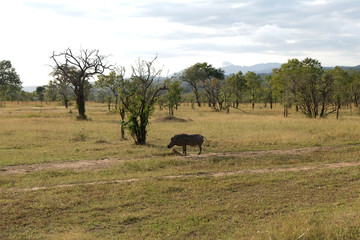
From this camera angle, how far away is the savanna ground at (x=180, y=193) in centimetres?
664

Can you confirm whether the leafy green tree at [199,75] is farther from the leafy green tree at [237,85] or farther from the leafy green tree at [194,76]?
the leafy green tree at [237,85]

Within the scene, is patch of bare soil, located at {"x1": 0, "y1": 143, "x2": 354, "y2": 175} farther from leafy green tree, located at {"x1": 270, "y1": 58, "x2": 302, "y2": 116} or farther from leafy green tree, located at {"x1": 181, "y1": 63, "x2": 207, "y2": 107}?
leafy green tree, located at {"x1": 181, "y1": 63, "x2": 207, "y2": 107}

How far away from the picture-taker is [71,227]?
6.97 metres

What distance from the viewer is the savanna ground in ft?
21.8

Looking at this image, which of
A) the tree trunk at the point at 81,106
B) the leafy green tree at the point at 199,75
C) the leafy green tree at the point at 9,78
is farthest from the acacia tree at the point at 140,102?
the leafy green tree at the point at 9,78

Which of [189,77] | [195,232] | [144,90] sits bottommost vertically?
[195,232]

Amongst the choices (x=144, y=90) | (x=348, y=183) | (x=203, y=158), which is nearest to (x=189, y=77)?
(x=144, y=90)

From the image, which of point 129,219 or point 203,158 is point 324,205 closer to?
point 129,219

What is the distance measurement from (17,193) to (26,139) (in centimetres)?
1248

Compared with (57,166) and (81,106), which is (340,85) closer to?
(81,106)

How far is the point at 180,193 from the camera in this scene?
934 centimetres

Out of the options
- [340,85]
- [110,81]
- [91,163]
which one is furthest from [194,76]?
[91,163]

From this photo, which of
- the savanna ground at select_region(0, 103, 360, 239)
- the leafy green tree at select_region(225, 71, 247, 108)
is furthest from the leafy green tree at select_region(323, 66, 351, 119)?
the savanna ground at select_region(0, 103, 360, 239)

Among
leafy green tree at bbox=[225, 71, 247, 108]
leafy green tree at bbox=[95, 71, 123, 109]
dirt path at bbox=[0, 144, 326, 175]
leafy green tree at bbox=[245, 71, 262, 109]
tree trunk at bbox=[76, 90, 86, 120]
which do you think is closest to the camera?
dirt path at bbox=[0, 144, 326, 175]
